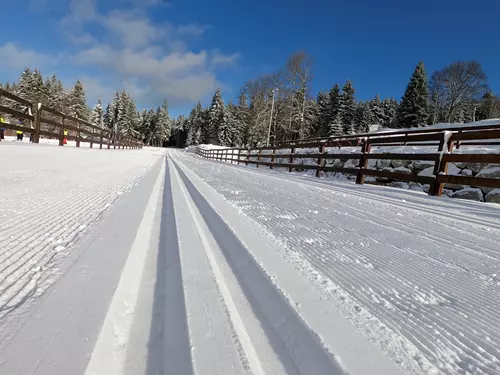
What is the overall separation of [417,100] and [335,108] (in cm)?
1150

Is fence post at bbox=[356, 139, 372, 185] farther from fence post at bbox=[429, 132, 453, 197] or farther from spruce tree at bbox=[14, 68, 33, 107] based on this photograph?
spruce tree at bbox=[14, 68, 33, 107]

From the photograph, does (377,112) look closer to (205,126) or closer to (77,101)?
(205,126)

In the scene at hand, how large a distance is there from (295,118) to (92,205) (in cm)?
2939

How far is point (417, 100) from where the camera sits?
1421 inches

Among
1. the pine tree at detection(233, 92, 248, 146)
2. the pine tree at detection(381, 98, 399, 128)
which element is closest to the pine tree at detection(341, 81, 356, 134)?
the pine tree at detection(381, 98, 399, 128)

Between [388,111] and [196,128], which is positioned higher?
[388,111]

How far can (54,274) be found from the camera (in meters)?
1.03

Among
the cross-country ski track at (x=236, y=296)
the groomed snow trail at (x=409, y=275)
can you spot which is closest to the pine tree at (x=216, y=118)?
the groomed snow trail at (x=409, y=275)

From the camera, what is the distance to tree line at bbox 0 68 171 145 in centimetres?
4825

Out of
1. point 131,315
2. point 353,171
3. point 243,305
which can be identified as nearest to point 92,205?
point 131,315

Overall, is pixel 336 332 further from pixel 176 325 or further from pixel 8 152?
pixel 8 152

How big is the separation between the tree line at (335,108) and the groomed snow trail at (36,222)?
23869 mm

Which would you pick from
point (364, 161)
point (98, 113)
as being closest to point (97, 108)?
point (98, 113)

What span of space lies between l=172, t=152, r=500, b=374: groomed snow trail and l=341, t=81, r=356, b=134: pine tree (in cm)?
4514
